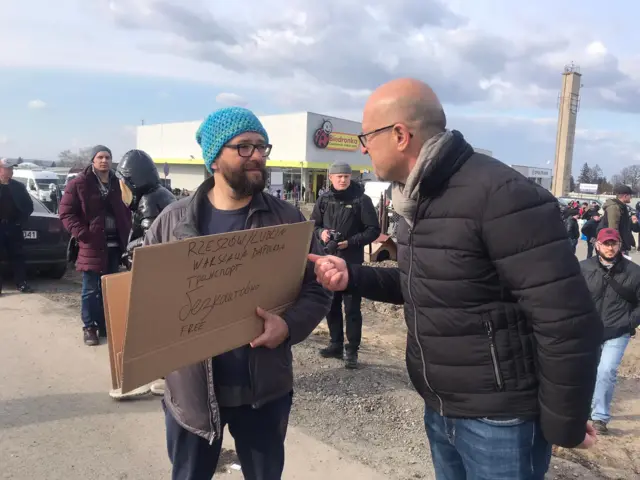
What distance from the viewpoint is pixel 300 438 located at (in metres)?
3.59

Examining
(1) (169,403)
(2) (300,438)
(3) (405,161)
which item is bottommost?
(2) (300,438)

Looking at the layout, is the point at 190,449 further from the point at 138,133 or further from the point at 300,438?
the point at 138,133

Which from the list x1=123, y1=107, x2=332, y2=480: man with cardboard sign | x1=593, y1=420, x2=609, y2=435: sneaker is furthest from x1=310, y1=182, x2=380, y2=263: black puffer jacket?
x1=123, y1=107, x2=332, y2=480: man with cardboard sign

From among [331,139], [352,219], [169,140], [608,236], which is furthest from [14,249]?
[169,140]

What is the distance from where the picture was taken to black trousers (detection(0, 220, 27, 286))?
25.2 ft

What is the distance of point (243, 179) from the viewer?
2.22 metres

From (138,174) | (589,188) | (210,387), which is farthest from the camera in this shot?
(589,188)

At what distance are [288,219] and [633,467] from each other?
3827 millimetres

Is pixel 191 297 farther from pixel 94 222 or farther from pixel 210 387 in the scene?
pixel 94 222

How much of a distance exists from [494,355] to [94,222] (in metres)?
4.56

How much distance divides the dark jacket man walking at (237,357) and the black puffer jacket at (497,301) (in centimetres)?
62

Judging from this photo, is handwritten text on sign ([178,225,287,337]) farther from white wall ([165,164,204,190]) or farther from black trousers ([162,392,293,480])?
white wall ([165,164,204,190])

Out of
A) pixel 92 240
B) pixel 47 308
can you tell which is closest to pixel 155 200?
pixel 92 240

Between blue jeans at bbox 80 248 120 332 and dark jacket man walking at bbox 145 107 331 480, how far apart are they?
3.39 metres
